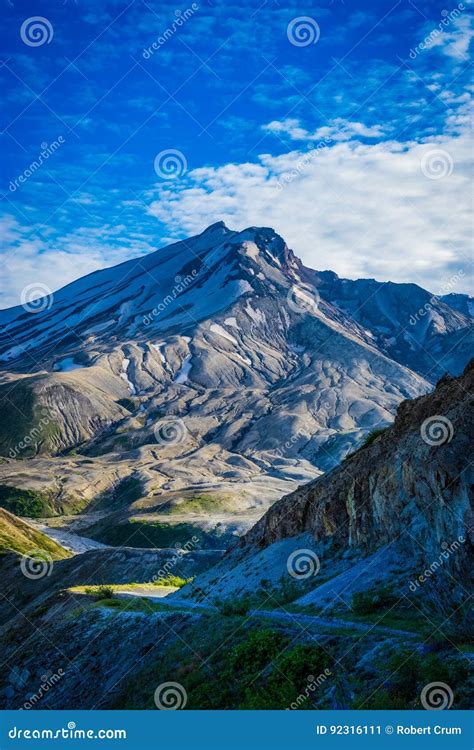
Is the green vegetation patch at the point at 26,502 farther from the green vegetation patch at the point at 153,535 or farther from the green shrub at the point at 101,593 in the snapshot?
the green shrub at the point at 101,593

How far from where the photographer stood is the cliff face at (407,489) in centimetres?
2108

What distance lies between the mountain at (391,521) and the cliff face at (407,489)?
4cm

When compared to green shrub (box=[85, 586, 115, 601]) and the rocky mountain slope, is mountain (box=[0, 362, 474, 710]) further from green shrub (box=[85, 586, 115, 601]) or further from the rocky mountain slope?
the rocky mountain slope

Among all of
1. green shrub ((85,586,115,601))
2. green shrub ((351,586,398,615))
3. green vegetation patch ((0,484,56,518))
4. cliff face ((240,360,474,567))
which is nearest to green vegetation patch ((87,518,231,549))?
green vegetation patch ((0,484,56,518))

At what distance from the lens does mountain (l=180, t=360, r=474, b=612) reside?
2039 cm

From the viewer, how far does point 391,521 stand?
24.5 meters

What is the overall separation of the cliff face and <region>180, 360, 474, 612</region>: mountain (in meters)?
0.04

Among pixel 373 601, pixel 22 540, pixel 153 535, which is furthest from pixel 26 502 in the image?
pixel 373 601

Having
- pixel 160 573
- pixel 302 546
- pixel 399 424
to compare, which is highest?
pixel 399 424

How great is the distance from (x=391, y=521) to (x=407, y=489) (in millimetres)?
1486

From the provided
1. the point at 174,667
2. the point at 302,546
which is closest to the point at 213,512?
the point at 302,546

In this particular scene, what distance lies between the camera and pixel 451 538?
20281 mm
